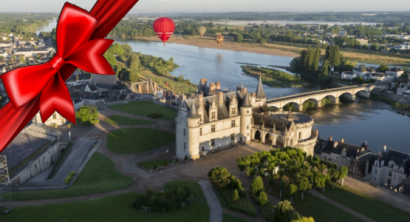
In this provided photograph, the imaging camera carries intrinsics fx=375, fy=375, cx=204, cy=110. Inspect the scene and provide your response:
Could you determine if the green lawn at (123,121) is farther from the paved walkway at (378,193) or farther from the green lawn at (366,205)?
the paved walkway at (378,193)

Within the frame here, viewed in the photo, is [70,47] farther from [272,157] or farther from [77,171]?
[77,171]

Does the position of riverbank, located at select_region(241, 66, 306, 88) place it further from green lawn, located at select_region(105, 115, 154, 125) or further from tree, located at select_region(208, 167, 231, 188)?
tree, located at select_region(208, 167, 231, 188)

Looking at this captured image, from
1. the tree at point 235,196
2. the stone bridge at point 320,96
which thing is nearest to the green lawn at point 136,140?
the tree at point 235,196

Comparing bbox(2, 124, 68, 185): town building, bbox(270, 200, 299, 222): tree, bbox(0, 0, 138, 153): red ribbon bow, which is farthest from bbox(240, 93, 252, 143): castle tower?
bbox(0, 0, 138, 153): red ribbon bow

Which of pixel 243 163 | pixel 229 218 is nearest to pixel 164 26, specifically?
pixel 243 163

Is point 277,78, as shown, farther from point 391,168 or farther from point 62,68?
point 62,68

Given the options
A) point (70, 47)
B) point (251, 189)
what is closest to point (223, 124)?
point (251, 189)
